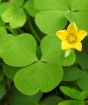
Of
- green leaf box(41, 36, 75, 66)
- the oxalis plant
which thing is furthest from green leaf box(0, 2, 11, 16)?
green leaf box(41, 36, 75, 66)

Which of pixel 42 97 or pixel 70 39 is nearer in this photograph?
pixel 70 39

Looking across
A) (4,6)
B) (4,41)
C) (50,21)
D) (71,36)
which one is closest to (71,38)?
(71,36)

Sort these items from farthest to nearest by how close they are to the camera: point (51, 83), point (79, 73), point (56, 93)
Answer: point (56, 93)
point (79, 73)
point (51, 83)

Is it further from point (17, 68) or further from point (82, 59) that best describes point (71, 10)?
point (17, 68)

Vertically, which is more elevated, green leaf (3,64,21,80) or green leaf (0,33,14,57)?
green leaf (0,33,14,57)

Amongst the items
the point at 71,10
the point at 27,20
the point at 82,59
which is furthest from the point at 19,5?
the point at 82,59

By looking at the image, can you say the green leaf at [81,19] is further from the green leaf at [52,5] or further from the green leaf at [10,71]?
the green leaf at [10,71]

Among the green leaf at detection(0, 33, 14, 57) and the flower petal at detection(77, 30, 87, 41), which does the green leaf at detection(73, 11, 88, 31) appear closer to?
the flower petal at detection(77, 30, 87, 41)
